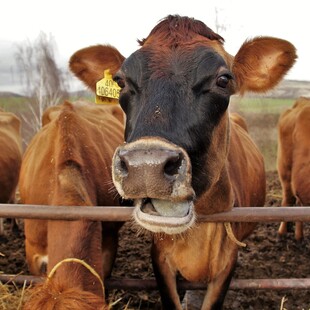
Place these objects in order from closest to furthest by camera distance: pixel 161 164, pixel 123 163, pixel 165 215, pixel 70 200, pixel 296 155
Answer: pixel 161 164 < pixel 123 163 < pixel 165 215 < pixel 70 200 < pixel 296 155

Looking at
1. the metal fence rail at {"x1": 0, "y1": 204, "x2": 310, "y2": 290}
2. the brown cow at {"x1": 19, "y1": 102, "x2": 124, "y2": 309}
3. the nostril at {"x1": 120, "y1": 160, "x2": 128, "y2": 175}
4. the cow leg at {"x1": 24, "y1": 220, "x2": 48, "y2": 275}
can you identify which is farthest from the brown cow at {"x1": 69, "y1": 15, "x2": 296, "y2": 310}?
the cow leg at {"x1": 24, "y1": 220, "x2": 48, "y2": 275}

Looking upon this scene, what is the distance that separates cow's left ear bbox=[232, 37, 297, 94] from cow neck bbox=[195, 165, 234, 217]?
2.13ft

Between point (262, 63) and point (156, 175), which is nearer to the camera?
point (156, 175)

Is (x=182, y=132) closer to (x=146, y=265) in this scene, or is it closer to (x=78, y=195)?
(x=78, y=195)

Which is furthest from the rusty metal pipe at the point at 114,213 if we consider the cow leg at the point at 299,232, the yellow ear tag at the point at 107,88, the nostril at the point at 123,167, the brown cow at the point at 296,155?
the cow leg at the point at 299,232

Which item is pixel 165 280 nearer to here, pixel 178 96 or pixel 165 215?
pixel 165 215

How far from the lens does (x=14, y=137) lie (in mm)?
7523

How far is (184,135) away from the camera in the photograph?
2.32m

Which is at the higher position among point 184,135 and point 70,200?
point 184,135

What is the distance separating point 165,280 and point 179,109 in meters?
1.59

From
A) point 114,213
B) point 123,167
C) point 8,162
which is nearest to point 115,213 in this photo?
point 114,213

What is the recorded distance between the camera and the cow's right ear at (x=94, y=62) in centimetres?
340

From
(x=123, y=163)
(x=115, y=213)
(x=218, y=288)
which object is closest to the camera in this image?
(x=123, y=163)

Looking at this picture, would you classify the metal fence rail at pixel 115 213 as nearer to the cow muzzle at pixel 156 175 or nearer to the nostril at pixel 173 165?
the cow muzzle at pixel 156 175
